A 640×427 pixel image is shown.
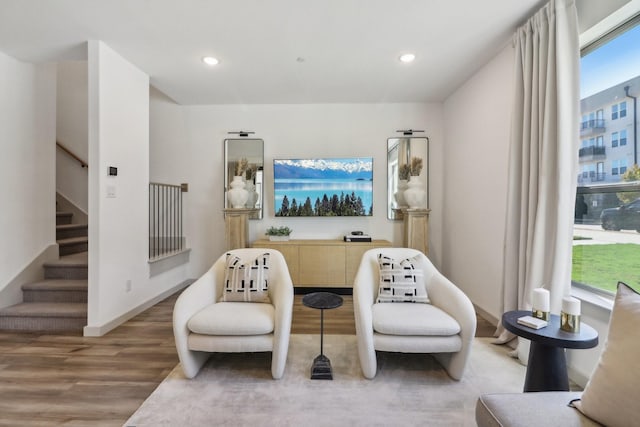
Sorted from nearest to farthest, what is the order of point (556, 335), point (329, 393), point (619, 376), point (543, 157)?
1. point (619, 376)
2. point (556, 335)
3. point (329, 393)
4. point (543, 157)

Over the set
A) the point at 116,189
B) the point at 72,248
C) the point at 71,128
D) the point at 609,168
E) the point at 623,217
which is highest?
the point at 71,128

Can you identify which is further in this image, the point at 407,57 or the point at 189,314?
the point at 407,57

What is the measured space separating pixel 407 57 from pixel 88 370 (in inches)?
157

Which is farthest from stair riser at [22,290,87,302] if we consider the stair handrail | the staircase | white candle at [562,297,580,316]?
white candle at [562,297,580,316]

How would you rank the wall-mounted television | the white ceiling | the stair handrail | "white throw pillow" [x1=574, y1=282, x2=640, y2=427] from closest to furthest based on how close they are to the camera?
"white throw pillow" [x1=574, y1=282, x2=640, y2=427] → the white ceiling → the wall-mounted television → the stair handrail

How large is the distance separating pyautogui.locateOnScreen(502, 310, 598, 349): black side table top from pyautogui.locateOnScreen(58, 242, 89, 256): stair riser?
4876mm

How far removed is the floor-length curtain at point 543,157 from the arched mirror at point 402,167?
6.02 feet

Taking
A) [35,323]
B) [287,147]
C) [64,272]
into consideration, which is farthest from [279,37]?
[35,323]

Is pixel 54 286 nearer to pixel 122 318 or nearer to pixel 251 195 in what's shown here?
pixel 122 318

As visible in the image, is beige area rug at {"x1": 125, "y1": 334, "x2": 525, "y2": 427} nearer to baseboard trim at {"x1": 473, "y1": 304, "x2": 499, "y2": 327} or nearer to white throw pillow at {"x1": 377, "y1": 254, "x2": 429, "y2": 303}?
white throw pillow at {"x1": 377, "y1": 254, "x2": 429, "y2": 303}

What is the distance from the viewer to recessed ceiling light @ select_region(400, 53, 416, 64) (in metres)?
2.99

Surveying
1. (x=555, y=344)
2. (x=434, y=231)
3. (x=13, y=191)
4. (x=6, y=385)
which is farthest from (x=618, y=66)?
(x=13, y=191)

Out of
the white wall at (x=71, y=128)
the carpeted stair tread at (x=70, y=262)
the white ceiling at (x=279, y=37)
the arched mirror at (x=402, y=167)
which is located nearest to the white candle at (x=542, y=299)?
the white ceiling at (x=279, y=37)

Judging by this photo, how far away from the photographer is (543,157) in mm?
2174
